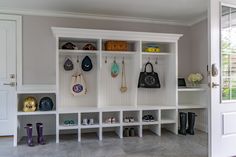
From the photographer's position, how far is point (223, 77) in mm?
2629

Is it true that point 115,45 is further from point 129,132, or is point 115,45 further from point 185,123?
point 185,123

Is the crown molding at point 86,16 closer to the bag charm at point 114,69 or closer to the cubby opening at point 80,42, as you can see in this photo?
the cubby opening at point 80,42

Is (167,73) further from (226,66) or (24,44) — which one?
(24,44)

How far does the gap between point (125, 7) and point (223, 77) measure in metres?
2.00

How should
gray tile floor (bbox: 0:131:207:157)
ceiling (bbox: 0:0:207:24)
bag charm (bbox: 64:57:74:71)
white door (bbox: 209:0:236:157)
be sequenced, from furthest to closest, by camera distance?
1. bag charm (bbox: 64:57:74:71)
2. ceiling (bbox: 0:0:207:24)
3. gray tile floor (bbox: 0:131:207:157)
4. white door (bbox: 209:0:236:157)

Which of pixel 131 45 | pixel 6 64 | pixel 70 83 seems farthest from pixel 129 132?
pixel 6 64

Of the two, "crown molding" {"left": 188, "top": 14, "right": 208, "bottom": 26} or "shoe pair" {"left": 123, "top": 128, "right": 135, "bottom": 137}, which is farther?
"crown molding" {"left": 188, "top": 14, "right": 208, "bottom": 26}

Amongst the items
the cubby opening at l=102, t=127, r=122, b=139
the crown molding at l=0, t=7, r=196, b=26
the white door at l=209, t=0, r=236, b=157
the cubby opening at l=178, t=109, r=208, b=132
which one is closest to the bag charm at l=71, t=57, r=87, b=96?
the cubby opening at l=102, t=127, r=122, b=139

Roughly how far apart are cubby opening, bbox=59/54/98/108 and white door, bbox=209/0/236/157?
7.14 feet

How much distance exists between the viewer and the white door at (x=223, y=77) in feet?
8.33

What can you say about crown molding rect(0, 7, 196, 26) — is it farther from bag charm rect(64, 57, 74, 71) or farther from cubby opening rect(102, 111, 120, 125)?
cubby opening rect(102, 111, 120, 125)

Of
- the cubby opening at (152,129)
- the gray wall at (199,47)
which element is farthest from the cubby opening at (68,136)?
the gray wall at (199,47)

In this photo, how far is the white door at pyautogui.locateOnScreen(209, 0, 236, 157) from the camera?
2539 millimetres

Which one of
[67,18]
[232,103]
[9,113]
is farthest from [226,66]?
[9,113]
